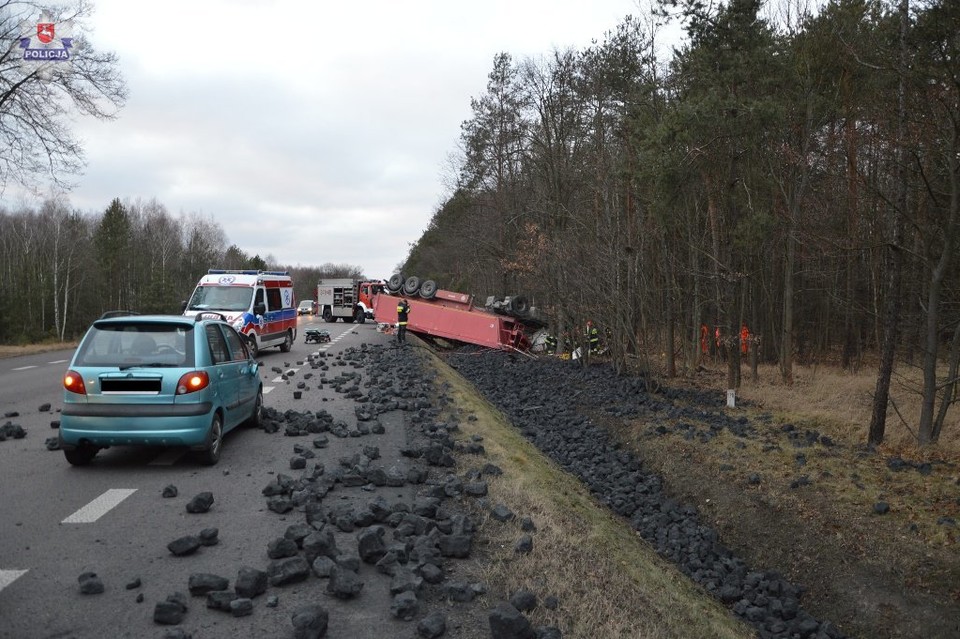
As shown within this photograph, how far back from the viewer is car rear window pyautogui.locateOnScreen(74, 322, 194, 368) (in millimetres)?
7164

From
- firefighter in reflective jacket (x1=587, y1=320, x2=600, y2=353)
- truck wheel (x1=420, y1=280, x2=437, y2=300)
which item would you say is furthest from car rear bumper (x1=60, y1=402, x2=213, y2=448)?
truck wheel (x1=420, y1=280, x2=437, y2=300)

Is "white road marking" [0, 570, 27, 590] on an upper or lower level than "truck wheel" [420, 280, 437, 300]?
lower

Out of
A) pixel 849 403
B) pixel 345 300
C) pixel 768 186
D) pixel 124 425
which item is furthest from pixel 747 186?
pixel 345 300

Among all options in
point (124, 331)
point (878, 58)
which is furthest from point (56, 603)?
point (878, 58)

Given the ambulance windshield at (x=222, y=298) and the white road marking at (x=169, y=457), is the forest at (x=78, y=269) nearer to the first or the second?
the ambulance windshield at (x=222, y=298)

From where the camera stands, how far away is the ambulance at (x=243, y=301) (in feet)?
61.1

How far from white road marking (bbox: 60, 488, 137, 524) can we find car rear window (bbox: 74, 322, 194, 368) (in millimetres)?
1374

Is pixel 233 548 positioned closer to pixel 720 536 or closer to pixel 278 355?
pixel 720 536

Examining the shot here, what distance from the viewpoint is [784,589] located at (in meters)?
7.71

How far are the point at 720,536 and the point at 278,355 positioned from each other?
15919 mm

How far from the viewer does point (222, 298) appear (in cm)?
1892

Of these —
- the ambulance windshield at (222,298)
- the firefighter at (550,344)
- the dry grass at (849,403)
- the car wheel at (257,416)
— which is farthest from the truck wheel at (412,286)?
the car wheel at (257,416)

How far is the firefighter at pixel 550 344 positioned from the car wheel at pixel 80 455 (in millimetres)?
21860

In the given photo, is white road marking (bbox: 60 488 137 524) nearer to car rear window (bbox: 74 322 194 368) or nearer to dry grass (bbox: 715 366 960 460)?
car rear window (bbox: 74 322 194 368)
